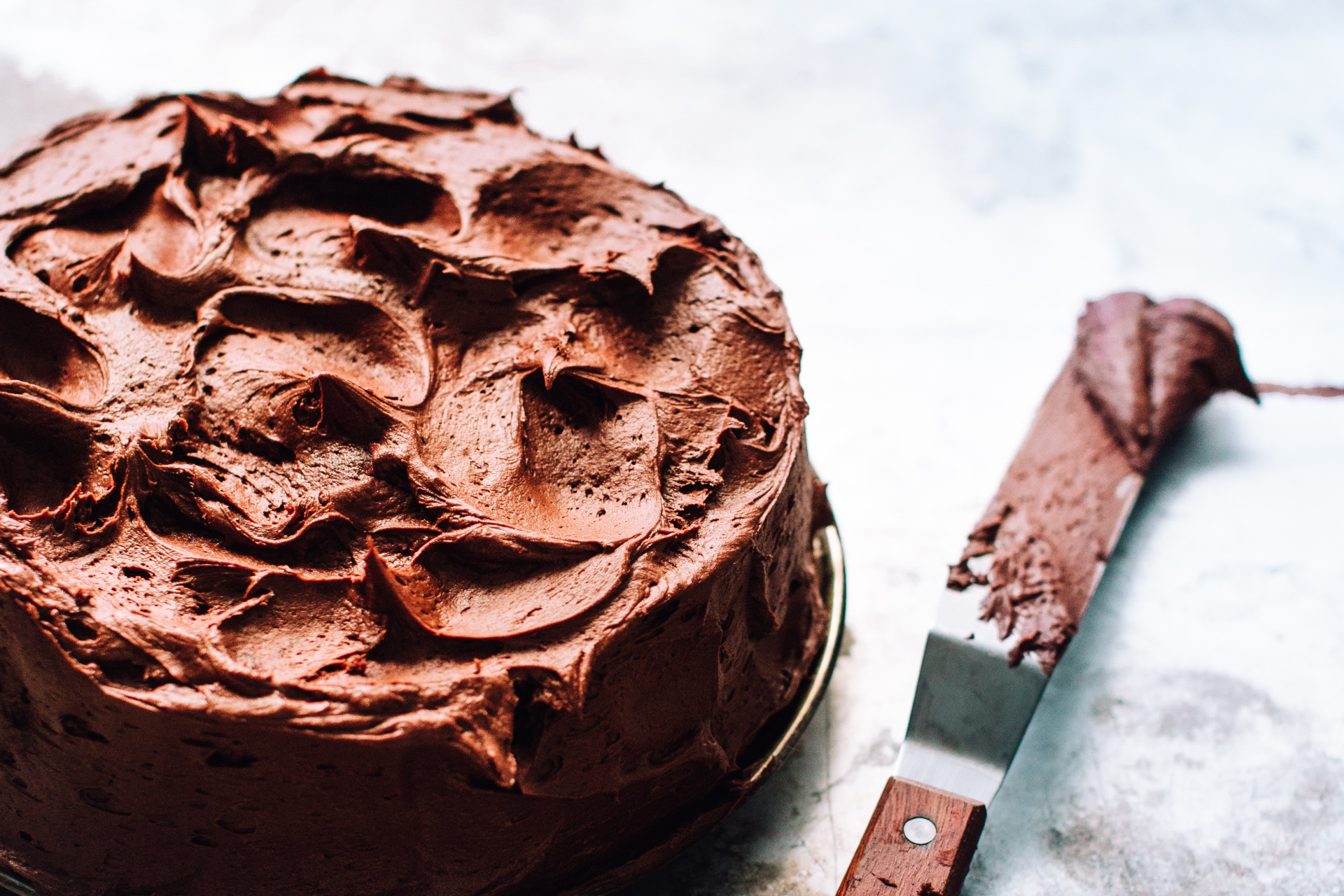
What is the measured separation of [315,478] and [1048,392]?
6.31 ft

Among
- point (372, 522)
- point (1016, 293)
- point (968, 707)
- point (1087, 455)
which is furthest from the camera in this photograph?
point (1016, 293)

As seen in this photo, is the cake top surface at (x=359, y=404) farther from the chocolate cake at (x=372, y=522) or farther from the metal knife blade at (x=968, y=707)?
the metal knife blade at (x=968, y=707)

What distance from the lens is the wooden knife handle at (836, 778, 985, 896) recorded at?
1.94 m

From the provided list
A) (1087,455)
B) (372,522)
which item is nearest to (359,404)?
(372,522)

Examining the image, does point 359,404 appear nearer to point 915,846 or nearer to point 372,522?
point 372,522

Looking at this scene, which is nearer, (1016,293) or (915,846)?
(915,846)

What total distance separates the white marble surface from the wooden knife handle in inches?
9.5

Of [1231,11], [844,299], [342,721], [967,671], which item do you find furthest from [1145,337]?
[1231,11]

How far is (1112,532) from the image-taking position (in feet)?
8.55

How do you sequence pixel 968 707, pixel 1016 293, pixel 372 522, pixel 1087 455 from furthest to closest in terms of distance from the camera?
pixel 1016 293
pixel 1087 455
pixel 968 707
pixel 372 522

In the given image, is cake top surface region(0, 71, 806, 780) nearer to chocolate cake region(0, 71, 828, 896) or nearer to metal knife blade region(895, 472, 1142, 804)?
chocolate cake region(0, 71, 828, 896)

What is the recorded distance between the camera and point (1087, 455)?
9.06 feet

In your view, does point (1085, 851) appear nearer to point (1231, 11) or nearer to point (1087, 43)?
point (1087, 43)

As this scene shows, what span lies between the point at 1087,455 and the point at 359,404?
174 centimetres
